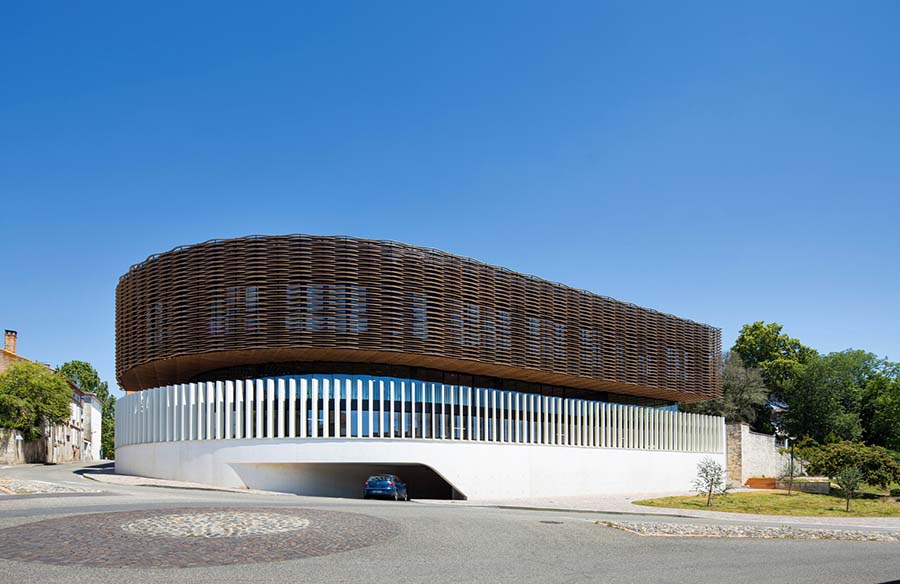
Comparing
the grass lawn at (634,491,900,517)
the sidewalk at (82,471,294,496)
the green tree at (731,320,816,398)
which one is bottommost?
the grass lawn at (634,491,900,517)

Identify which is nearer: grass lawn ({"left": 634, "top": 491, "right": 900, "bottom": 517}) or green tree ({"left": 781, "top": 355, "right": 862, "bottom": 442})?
grass lawn ({"left": 634, "top": 491, "right": 900, "bottom": 517})

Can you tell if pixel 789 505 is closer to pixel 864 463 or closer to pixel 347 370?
pixel 864 463

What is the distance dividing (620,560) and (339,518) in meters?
7.08

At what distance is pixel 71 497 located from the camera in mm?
22359

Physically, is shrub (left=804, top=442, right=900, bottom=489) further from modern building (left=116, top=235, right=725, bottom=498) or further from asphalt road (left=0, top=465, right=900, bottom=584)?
asphalt road (left=0, top=465, right=900, bottom=584)

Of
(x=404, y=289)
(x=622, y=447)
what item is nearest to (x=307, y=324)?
(x=404, y=289)

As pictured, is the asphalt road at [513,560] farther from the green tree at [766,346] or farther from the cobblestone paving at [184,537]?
the green tree at [766,346]

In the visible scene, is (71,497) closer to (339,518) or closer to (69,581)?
(339,518)

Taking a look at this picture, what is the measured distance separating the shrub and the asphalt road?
26.4m

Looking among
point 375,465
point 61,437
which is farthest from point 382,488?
point 61,437

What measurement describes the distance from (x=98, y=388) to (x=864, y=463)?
101442mm

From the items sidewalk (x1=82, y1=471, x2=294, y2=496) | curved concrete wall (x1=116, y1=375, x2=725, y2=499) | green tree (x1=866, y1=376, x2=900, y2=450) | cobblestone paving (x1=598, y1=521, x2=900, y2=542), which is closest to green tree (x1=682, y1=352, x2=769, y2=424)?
green tree (x1=866, y1=376, x2=900, y2=450)

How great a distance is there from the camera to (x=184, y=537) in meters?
14.1

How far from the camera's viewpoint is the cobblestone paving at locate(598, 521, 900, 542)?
1852cm
